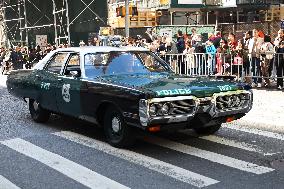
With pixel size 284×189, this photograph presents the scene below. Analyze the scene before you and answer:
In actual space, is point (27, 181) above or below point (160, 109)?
below

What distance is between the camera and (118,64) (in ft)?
26.2

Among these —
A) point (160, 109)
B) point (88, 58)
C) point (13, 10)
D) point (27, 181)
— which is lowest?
point (27, 181)

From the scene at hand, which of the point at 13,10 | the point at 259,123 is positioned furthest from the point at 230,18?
the point at 259,123

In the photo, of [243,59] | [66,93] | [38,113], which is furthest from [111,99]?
[243,59]

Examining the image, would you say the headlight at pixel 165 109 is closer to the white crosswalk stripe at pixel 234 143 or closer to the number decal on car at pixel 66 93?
the white crosswalk stripe at pixel 234 143

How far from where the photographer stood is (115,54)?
321 inches

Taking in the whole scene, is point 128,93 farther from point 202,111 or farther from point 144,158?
point 202,111

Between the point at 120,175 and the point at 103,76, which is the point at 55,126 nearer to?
the point at 103,76

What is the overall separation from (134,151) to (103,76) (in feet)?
4.57

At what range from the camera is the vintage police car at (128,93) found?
6559mm

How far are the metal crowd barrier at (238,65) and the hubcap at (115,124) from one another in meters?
5.50

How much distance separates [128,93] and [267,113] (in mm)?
4349

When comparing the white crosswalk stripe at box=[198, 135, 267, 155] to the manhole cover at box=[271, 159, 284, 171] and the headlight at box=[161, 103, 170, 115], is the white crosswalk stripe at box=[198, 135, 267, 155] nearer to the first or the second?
the manhole cover at box=[271, 159, 284, 171]

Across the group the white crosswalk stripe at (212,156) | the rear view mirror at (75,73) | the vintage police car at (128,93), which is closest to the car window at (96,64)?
the vintage police car at (128,93)
